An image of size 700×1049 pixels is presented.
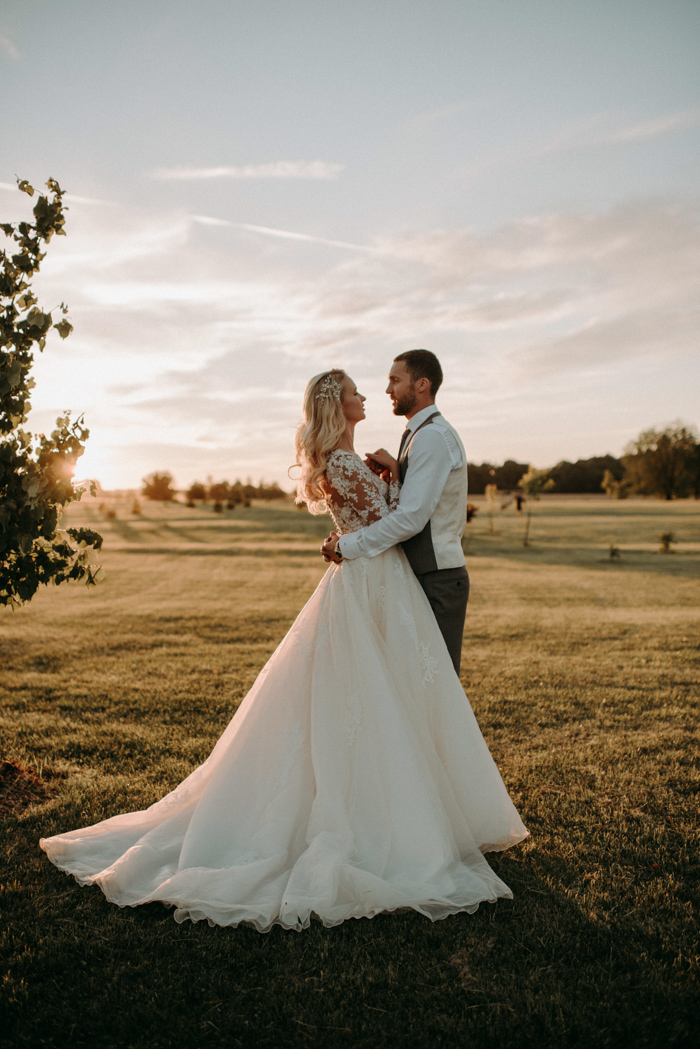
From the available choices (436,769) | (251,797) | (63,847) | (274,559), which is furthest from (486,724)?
(274,559)

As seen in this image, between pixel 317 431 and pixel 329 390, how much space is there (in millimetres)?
291

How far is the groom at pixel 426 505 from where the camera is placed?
4324 millimetres

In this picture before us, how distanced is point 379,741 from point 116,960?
183 cm

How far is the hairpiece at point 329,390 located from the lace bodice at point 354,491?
36 cm

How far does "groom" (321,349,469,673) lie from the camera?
4.32 meters

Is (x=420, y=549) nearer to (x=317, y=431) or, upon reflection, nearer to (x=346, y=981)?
(x=317, y=431)

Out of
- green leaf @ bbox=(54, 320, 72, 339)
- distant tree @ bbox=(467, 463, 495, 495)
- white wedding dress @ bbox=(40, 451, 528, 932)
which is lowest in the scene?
white wedding dress @ bbox=(40, 451, 528, 932)

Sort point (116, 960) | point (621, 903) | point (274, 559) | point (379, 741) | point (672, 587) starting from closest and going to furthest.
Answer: point (116, 960) < point (621, 903) < point (379, 741) < point (672, 587) < point (274, 559)

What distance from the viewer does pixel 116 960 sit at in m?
3.35

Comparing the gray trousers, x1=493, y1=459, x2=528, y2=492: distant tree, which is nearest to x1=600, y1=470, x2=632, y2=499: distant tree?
x1=493, y1=459, x2=528, y2=492: distant tree

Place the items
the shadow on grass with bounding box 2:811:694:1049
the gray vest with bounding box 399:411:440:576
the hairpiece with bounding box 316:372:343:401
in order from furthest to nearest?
1. the gray vest with bounding box 399:411:440:576
2. the hairpiece with bounding box 316:372:343:401
3. the shadow on grass with bounding box 2:811:694:1049

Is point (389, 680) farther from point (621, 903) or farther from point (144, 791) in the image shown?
point (144, 791)

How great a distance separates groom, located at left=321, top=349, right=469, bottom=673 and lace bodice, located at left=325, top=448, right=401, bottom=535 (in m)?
0.13

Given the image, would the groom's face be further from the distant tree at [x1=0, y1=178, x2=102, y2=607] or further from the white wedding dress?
the distant tree at [x1=0, y1=178, x2=102, y2=607]
